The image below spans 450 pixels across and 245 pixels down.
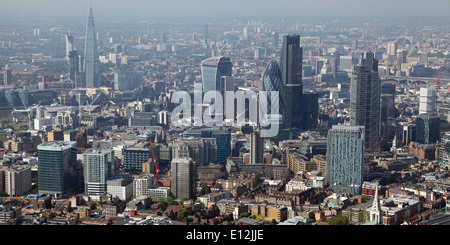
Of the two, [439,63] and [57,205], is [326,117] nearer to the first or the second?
[439,63]

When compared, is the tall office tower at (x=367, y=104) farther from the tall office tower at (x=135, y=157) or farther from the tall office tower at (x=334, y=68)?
the tall office tower at (x=334, y=68)

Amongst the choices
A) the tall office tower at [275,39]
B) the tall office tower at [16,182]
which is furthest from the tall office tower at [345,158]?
the tall office tower at [275,39]

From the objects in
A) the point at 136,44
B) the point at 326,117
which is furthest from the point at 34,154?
the point at 136,44

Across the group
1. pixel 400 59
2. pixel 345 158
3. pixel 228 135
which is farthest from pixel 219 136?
pixel 400 59

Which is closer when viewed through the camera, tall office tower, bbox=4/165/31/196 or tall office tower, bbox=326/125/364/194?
tall office tower, bbox=4/165/31/196

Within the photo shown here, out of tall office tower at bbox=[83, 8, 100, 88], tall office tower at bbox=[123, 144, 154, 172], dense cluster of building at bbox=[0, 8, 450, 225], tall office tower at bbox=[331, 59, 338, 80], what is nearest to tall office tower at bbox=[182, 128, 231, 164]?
dense cluster of building at bbox=[0, 8, 450, 225]

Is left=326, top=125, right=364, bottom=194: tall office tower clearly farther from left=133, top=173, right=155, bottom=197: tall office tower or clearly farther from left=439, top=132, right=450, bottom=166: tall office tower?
left=133, top=173, right=155, bottom=197: tall office tower
